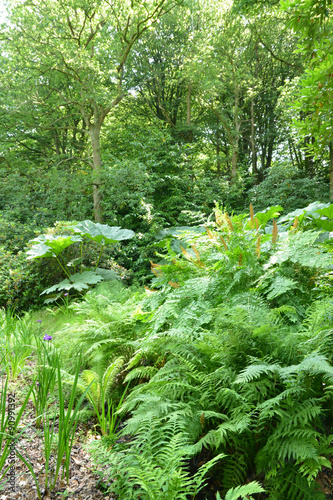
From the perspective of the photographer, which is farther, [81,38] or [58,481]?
[81,38]

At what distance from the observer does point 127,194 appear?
24.0 ft

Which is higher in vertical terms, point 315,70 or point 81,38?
point 81,38

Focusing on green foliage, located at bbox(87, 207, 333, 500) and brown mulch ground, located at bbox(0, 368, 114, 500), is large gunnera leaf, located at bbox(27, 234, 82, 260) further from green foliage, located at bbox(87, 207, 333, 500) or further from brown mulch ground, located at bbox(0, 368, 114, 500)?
brown mulch ground, located at bbox(0, 368, 114, 500)

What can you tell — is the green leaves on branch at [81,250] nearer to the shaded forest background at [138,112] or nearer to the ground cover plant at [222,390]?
the shaded forest background at [138,112]

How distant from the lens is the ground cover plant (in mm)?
1080

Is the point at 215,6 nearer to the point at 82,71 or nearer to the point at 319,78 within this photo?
the point at 82,71

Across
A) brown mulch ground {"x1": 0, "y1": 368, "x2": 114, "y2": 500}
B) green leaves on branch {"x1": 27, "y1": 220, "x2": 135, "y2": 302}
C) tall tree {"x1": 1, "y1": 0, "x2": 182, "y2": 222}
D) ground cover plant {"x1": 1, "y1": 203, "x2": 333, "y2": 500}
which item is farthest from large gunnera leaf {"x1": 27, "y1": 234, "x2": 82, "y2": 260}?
tall tree {"x1": 1, "y1": 0, "x2": 182, "y2": 222}

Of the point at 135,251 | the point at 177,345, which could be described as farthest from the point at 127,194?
the point at 177,345

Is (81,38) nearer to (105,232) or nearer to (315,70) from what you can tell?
(105,232)

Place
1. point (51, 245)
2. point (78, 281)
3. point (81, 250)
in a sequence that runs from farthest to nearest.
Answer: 1. point (81, 250)
2. point (78, 281)
3. point (51, 245)

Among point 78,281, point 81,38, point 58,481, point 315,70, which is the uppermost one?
point 81,38

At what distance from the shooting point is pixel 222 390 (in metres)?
1.28

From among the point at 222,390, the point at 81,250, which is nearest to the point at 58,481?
the point at 222,390

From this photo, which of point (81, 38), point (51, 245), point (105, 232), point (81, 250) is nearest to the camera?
point (51, 245)
